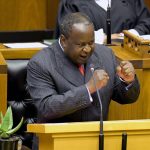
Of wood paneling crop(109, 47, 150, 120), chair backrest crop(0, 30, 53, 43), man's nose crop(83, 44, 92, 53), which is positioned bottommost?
chair backrest crop(0, 30, 53, 43)

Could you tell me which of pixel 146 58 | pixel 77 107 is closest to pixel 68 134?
pixel 77 107

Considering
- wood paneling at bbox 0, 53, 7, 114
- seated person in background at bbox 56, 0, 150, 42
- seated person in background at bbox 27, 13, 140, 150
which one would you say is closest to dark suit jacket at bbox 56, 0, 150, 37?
seated person in background at bbox 56, 0, 150, 42

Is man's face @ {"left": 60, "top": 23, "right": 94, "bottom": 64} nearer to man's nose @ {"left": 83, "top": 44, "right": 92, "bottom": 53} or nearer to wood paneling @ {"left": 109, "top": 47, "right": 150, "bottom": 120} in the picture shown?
man's nose @ {"left": 83, "top": 44, "right": 92, "bottom": 53}

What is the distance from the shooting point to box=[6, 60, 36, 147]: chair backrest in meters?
2.97

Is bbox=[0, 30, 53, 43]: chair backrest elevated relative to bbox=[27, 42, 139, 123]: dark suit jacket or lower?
lower

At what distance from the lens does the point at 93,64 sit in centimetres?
251

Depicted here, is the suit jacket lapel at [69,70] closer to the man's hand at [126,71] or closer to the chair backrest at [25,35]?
the man's hand at [126,71]

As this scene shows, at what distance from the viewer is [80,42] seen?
236 centimetres

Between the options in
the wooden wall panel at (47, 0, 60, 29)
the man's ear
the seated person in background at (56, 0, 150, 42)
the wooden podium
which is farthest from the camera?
the wooden wall panel at (47, 0, 60, 29)

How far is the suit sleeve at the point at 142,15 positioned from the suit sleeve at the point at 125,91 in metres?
1.41

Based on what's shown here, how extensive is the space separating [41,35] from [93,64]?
2.95 m

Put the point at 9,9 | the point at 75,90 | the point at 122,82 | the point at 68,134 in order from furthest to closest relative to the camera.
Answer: the point at 9,9, the point at 122,82, the point at 75,90, the point at 68,134

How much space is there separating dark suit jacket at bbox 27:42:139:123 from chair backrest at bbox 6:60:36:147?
486mm

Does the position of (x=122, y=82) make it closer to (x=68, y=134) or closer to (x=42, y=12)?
(x=68, y=134)
